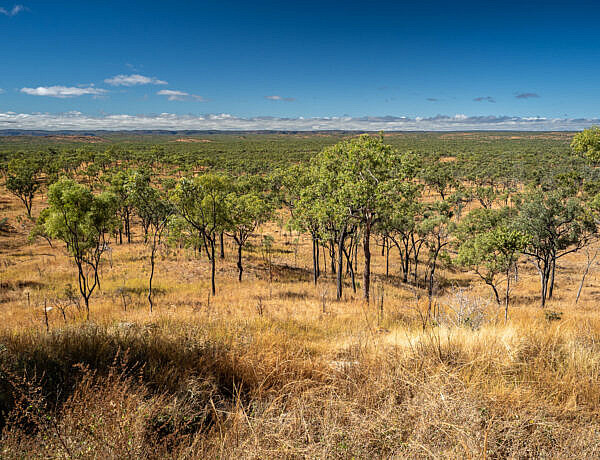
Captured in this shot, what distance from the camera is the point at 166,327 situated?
5574 millimetres

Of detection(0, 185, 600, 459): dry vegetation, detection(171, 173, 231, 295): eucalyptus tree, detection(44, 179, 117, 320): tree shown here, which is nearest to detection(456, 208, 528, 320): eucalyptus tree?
detection(0, 185, 600, 459): dry vegetation

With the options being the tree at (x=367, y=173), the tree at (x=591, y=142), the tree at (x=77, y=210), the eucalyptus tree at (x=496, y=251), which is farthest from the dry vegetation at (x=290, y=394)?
the tree at (x=591, y=142)

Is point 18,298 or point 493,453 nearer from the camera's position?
point 493,453

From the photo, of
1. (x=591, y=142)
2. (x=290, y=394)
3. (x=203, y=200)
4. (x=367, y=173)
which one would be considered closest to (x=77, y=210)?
(x=203, y=200)

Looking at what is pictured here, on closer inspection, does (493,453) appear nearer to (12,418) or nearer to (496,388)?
(496,388)

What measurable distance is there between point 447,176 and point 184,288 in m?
68.8

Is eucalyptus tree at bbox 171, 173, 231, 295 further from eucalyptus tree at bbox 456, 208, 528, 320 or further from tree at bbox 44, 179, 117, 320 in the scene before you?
eucalyptus tree at bbox 456, 208, 528, 320

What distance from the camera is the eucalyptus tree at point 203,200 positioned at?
62.9 ft

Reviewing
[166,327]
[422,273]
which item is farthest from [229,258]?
[166,327]

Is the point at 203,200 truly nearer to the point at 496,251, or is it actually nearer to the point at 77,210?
the point at 77,210

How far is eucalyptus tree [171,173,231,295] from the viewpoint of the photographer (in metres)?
19.2

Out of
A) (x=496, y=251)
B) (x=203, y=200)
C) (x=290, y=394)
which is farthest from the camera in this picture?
(x=496, y=251)

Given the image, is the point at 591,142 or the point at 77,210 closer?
the point at 77,210

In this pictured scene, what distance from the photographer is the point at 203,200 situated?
69.7ft
